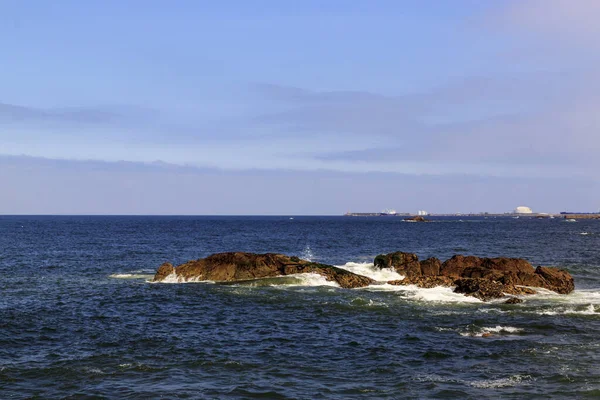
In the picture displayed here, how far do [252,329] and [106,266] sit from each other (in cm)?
3927

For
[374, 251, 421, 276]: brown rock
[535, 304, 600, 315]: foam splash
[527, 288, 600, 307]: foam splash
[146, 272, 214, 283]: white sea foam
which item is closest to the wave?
[146, 272, 214, 283]: white sea foam

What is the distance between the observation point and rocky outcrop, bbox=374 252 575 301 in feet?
139

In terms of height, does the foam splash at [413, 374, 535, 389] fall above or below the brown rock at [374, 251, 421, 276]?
below

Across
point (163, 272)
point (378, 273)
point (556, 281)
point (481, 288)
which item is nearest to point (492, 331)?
point (481, 288)

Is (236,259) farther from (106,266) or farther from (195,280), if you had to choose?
(106,266)

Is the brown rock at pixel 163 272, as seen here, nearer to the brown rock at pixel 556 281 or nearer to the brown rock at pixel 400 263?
the brown rock at pixel 400 263

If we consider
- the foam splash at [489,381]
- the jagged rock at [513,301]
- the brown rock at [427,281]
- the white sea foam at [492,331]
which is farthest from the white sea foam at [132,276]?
the foam splash at [489,381]

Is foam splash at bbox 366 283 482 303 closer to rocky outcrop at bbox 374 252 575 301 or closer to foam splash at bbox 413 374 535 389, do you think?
rocky outcrop at bbox 374 252 575 301

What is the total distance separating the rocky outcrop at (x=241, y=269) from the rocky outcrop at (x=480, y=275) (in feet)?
24.0

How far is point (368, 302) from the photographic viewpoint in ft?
129

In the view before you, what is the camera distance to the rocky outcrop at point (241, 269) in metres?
50.5

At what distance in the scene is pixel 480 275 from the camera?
156 feet

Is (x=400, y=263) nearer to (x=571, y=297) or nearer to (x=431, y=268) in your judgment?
(x=431, y=268)

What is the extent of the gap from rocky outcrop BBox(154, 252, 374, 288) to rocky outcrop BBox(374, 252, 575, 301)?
731 cm
